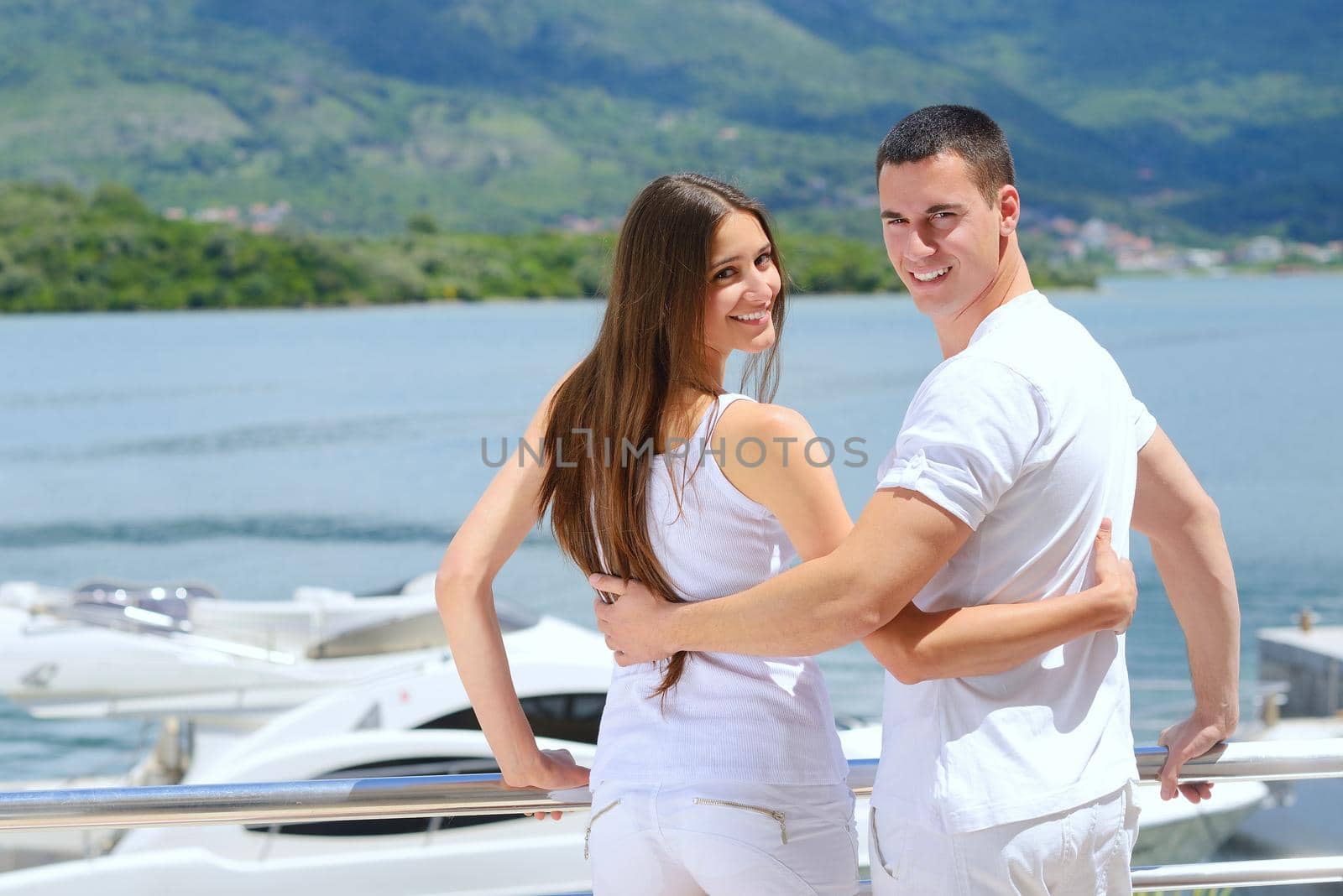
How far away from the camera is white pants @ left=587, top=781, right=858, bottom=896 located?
4.85ft

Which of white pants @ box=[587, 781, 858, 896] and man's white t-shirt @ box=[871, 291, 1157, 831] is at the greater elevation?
man's white t-shirt @ box=[871, 291, 1157, 831]

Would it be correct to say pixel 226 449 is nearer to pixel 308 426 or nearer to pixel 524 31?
pixel 308 426

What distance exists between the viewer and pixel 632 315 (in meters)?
1.61

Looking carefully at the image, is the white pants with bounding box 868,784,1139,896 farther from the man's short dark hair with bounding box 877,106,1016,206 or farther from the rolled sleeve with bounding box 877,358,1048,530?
the man's short dark hair with bounding box 877,106,1016,206

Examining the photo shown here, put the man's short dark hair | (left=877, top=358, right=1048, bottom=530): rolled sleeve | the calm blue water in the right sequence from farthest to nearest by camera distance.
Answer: the calm blue water → the man's short dark hair → (left=877, top=358, right=1048, bottom=530): rolled sleeve

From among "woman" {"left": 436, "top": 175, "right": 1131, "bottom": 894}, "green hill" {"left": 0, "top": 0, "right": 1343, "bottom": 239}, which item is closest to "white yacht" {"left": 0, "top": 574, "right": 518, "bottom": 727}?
"woman" {"left": 436, "top": 175, "right": 1131, "bottom": 894}

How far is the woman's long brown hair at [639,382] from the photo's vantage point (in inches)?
62.1

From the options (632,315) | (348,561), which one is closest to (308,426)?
(348,561)

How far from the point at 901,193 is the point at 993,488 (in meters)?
0.43

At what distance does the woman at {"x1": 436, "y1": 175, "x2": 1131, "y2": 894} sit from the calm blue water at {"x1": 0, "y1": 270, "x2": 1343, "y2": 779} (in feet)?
27.6

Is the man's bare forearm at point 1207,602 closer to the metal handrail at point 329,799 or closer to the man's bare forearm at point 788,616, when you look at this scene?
the metal handrail at point 329,799

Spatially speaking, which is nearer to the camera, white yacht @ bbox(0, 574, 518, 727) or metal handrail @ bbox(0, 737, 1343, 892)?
metal handrail @ bbox(0, 737, 1343, 892)

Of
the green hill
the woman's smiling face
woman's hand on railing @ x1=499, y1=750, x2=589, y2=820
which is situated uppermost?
the green hill

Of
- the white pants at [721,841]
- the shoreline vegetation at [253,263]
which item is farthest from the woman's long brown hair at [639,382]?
the shoreline vegetation at [253,263]
